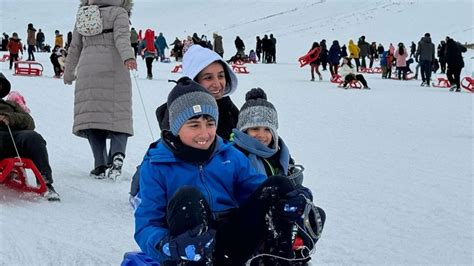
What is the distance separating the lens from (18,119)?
158 inches

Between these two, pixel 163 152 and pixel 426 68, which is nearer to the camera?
pixel 163 152

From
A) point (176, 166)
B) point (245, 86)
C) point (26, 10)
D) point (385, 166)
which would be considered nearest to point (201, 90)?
point (176, 166)

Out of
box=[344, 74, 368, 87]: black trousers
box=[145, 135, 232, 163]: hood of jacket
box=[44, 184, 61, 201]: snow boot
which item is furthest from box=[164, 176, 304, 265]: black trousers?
box=[344, 74, 368, 87]: black trousers

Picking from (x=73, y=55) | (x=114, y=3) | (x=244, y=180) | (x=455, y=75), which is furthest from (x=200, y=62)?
(x=455, y=75)

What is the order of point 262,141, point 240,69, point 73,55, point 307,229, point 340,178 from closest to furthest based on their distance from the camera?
point 307,229 < point 262,141 < point 73,55 < point 340,178 < point 240,69

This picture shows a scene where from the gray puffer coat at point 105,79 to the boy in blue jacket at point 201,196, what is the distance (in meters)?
2.19

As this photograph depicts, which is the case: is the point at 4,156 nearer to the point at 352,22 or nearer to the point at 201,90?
the point at 201,90

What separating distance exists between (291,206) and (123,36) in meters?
2.80

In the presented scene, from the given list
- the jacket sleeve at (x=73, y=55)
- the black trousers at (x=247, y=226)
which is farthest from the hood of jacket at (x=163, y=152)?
the jacket sleeve at (x=73, y=55)

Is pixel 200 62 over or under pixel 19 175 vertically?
over

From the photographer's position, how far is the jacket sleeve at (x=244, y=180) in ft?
7.87

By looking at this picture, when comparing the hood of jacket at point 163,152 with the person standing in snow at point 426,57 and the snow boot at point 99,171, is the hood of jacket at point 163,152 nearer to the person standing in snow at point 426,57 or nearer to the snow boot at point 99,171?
the snow boot at point 99,171

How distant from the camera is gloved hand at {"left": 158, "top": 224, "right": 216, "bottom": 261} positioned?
195 cm

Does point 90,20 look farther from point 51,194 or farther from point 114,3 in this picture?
point 51,194
